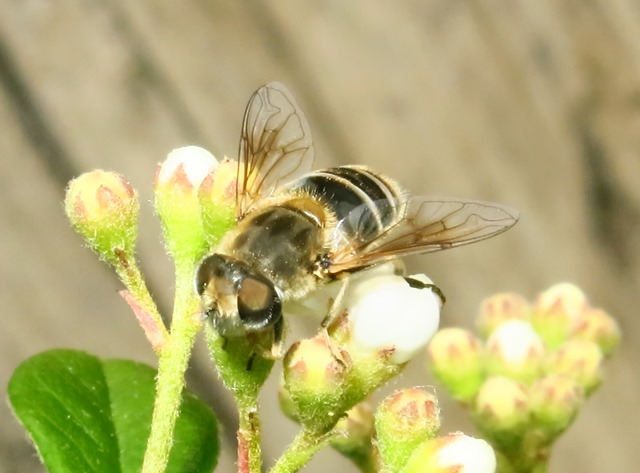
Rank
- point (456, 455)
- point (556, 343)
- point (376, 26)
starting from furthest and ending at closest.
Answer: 1. point (376, 26)
2. point (556, 343)
3. point (456, 455)

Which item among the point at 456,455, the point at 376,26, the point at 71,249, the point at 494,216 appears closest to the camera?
the point at 456,455

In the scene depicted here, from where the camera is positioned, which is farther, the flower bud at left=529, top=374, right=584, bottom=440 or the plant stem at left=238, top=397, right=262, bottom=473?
the flower bud at left=529, top=374, right=584, bottom=440

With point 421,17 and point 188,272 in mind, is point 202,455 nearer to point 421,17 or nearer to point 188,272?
point 188,272

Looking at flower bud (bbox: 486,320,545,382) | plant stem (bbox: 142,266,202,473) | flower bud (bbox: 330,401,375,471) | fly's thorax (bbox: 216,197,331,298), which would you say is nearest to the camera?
plant stem (bbox: 142,266,202,473)

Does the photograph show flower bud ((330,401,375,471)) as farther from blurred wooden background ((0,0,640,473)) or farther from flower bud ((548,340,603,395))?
blurred wooden background ((0,0,640,473))

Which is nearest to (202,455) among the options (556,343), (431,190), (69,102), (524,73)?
(556,343)

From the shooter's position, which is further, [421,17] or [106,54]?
[421,17]

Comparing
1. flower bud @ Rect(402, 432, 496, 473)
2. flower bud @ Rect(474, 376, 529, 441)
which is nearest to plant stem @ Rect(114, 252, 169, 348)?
flower bud @ Rect(402, 432, 496, 473)
